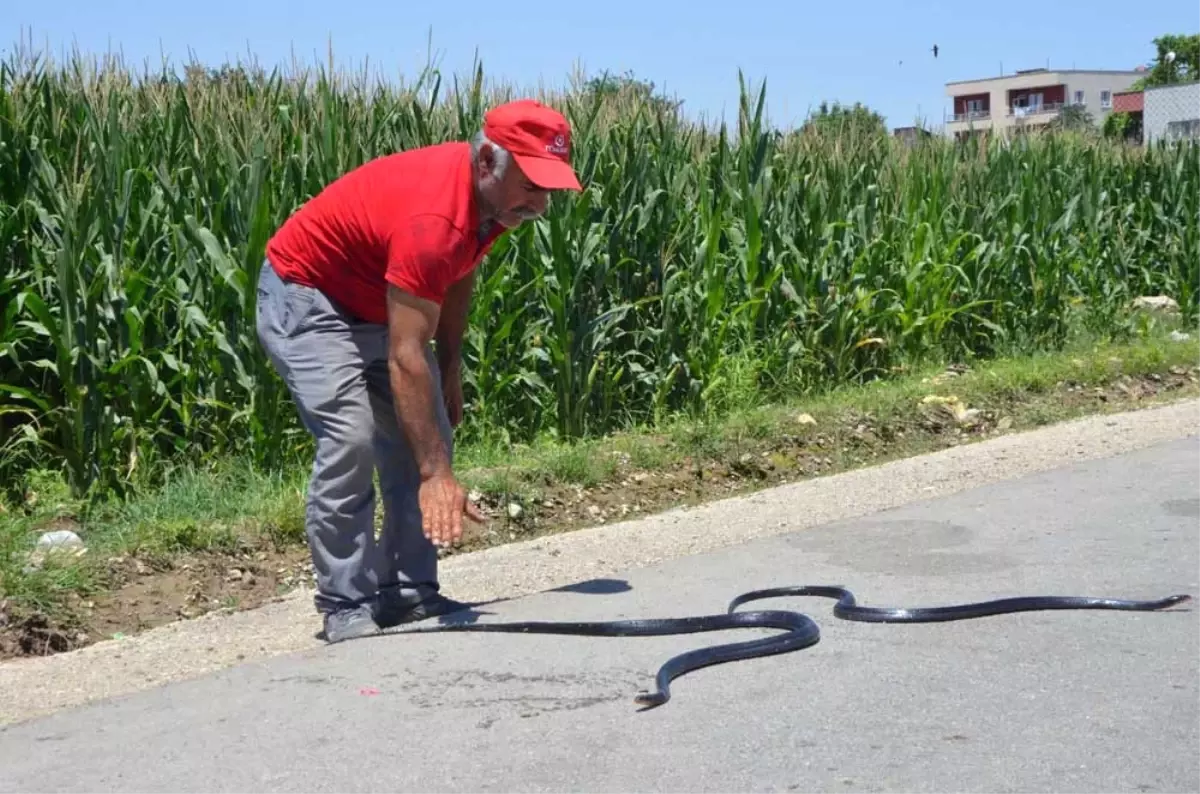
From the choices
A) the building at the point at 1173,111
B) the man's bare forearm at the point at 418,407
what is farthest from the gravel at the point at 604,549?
the building at the point at 1173,111

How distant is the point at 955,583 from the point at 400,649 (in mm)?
2382

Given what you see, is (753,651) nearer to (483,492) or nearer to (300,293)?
(300,293)

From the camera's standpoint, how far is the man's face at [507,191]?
18.1 feet

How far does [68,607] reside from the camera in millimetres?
6301

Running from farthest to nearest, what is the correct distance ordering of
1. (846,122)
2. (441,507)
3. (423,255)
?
(846,122) → (441,507) → (423,255)

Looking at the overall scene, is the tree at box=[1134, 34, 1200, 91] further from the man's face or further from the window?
the man's face

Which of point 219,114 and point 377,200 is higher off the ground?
point 219,114

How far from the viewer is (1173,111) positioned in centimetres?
4281

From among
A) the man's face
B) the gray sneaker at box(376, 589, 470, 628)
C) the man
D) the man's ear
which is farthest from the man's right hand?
the man's ear

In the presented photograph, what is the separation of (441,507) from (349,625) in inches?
29.9

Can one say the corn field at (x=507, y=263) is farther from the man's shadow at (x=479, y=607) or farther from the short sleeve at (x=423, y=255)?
the short sleeve at (x=423, y=255)

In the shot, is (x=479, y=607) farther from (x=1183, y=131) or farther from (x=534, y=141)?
(x=1183, y=131)

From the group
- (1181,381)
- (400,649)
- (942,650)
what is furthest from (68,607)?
(1181,381)

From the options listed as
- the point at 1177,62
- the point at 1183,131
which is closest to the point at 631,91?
the point at 1183,131
